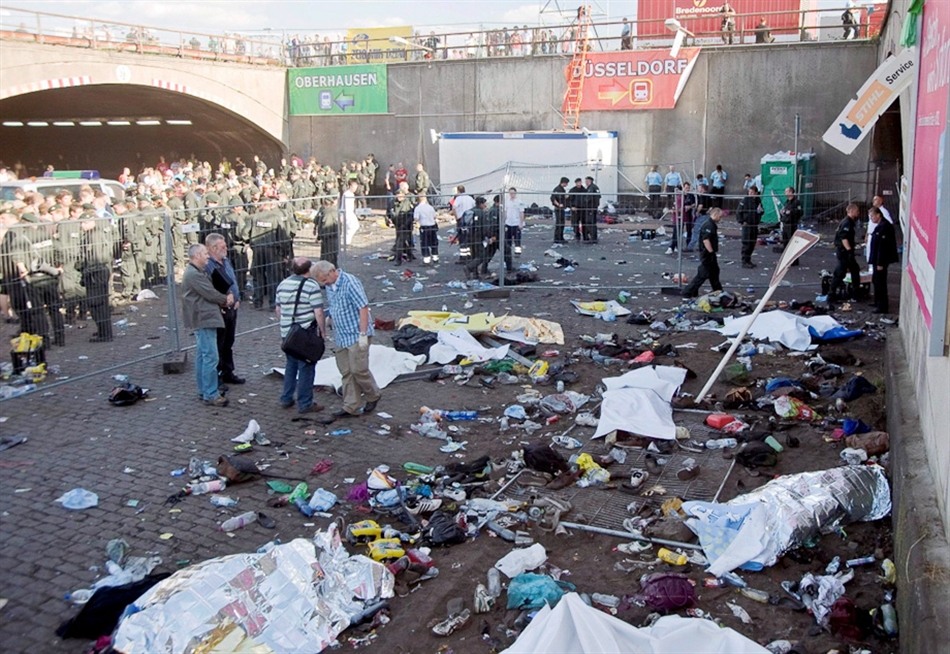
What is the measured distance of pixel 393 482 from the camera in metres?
7.15

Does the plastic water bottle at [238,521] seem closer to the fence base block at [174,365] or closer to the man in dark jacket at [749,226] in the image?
the fence base block at [174,365]

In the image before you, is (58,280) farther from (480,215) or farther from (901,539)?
(901,539)

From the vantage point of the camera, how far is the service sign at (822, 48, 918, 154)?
983cm

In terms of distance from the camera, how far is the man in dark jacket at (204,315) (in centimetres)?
919

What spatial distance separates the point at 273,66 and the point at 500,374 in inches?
1103

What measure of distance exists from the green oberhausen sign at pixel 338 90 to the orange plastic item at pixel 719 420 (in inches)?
1080

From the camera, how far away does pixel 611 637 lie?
161 inches

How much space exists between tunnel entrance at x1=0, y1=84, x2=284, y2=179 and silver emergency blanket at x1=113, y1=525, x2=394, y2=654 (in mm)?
28275

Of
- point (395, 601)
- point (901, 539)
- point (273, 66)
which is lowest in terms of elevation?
point (395, 601)

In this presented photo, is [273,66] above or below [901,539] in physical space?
above

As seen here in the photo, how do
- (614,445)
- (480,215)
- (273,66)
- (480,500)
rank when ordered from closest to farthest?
(480,500) < (614,445) < (480,215) < (273,66)

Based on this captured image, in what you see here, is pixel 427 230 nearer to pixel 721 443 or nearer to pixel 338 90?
pixel 721 443

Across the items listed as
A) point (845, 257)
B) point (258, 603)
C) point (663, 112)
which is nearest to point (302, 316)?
point (258, 603)

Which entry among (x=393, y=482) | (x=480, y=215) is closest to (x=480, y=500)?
(x=393, y=482)
